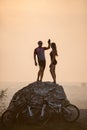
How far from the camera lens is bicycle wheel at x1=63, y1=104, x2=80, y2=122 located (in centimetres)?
298

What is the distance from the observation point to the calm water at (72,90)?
305 cm

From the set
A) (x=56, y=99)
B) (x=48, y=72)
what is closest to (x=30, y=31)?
(x=48, y=72)

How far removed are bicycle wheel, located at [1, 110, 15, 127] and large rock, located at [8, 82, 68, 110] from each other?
0.17ft

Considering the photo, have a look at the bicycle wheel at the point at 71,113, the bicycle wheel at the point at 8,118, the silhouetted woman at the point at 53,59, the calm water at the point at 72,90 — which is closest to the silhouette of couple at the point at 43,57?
the silhouetted woman at the point at 53,59

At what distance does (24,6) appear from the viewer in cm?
323

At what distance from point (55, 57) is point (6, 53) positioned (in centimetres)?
42

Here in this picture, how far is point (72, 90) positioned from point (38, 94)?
282 millimetres

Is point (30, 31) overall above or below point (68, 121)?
above

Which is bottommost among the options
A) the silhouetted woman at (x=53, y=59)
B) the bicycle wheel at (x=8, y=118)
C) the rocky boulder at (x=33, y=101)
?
the bicycle wheel at (x=8, y=118)

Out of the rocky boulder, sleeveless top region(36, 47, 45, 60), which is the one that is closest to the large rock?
the rocky boulder

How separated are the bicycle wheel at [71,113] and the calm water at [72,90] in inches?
1.7

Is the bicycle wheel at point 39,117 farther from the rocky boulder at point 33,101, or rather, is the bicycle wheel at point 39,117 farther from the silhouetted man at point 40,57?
the silhouetted man at point 40,57

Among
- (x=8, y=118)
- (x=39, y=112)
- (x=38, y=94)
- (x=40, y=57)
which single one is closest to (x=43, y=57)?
(x=40, y=57)

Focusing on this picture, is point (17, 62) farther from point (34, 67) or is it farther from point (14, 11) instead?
point (14, 11)
